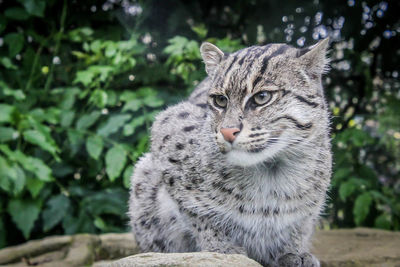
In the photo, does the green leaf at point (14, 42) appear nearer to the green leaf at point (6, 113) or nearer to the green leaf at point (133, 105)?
the green leaf at point (6, 113)

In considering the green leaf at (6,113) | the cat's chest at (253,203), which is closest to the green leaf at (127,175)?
the green leaf at (6,113)

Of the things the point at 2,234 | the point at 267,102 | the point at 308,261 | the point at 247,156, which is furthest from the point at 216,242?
the point at 2,234

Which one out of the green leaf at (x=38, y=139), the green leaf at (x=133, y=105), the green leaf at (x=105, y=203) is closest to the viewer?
the green leaf at (x=38, y=139)

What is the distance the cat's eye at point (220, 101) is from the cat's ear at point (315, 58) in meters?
0.56

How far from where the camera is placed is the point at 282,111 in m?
2.92

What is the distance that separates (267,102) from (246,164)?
398 millimetres

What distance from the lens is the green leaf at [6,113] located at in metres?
5.19

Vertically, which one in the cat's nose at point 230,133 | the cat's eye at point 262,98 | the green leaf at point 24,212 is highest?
the cat's eye at point 262,98

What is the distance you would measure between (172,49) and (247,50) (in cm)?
214

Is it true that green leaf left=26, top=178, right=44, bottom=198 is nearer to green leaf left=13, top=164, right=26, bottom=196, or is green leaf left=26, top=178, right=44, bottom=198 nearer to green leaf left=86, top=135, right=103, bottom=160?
green leaf left=13, top=164, right=26, bottom=196

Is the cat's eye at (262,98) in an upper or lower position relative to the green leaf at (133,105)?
lower

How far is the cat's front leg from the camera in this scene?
3.38 metres

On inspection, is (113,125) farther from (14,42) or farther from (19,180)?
(14,42)

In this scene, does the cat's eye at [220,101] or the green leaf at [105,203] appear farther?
the green leaf at [105,203]
